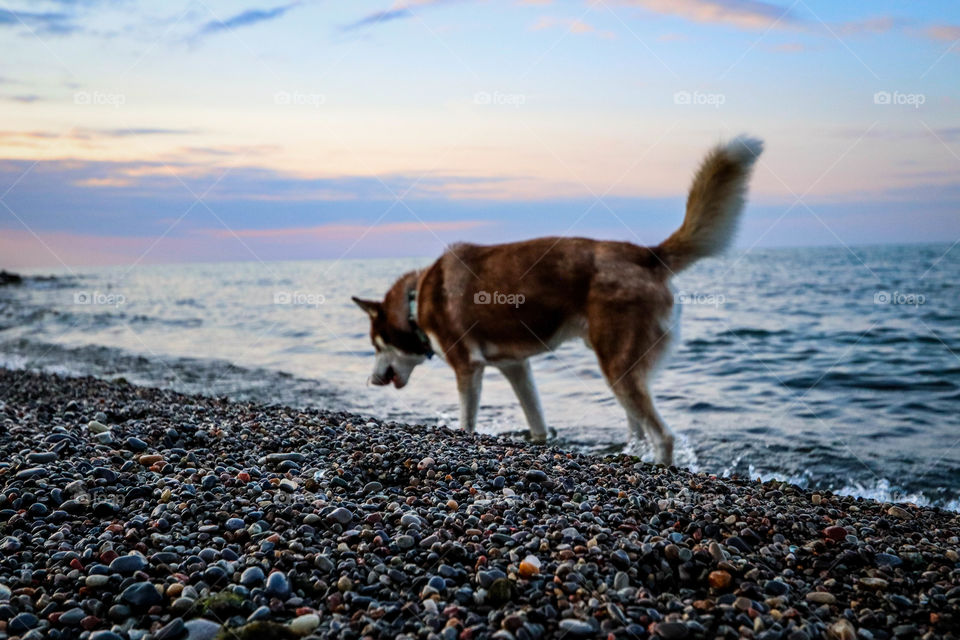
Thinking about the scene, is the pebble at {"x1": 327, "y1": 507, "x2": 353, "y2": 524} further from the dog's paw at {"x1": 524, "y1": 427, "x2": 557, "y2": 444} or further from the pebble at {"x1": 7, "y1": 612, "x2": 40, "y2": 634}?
the dog's paw at {"x1": 524, "y1": 427, "x2": 557, "y2": 444}

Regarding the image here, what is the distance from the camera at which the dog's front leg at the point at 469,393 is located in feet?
26.8

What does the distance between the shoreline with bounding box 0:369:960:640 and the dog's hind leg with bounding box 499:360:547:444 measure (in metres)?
3.16

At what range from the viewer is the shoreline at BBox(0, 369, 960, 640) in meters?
3.00

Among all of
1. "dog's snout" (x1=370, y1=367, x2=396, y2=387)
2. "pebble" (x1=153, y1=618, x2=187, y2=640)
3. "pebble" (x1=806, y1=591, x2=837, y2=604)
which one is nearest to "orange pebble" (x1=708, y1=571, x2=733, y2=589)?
"pebble" (x1=806, y1=591, x2=837, y2=604)

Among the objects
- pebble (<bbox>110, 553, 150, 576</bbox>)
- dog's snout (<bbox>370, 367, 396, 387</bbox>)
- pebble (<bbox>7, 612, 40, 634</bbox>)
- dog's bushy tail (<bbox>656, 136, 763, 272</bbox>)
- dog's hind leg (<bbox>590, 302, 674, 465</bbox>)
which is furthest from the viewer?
dog's snout (<bbox>370, 367, 396, 387</bbox>)

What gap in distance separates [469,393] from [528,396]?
88 centimetres

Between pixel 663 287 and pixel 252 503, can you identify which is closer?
pixel 252 503

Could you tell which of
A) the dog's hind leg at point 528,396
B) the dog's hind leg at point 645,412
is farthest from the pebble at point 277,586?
the dog's hind leg at point 528,396

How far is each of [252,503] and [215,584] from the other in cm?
91

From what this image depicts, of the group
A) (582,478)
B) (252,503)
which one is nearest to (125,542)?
(252,503)

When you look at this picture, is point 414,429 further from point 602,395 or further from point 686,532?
point 602,395

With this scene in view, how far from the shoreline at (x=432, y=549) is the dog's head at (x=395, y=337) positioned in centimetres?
386

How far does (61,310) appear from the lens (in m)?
26.2

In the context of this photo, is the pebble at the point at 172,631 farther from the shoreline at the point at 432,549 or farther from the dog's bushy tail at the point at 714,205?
the dog's bushy tail at the point at 714,205
